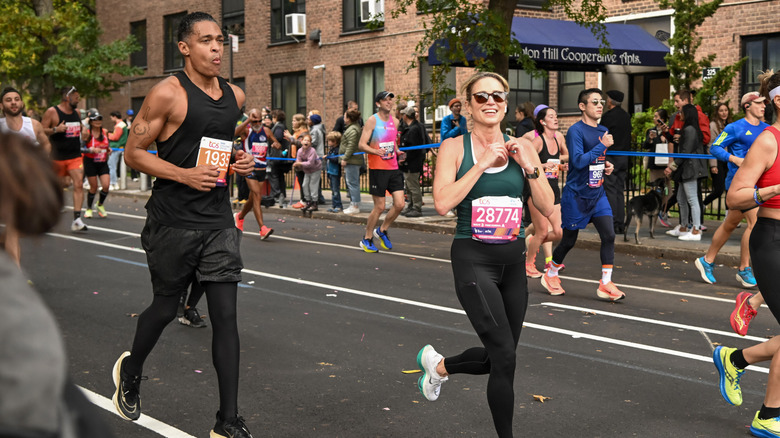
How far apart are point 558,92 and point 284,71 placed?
10126mm

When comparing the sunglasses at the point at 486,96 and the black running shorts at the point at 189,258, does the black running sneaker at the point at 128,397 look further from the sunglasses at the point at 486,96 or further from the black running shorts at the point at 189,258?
the sunglasses at the point at 486,96

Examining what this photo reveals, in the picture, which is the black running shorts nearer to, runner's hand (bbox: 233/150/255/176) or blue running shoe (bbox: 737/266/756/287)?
runner's hand (bbox: 233/150/255/176)

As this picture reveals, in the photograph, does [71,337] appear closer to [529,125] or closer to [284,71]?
[529,125]

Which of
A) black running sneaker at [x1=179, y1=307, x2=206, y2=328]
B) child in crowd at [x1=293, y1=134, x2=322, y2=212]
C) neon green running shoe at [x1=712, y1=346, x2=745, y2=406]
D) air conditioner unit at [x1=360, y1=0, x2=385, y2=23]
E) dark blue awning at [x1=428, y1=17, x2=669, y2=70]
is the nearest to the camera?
neon green running shoe at [x1=712, y1=346, x2=745, y2=406]

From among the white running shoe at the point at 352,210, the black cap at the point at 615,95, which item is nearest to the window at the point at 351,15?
the white running shoe at the point at 352,210

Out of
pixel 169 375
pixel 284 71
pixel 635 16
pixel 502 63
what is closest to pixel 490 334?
pixel 169 375

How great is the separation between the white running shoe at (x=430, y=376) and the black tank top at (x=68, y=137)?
33.7 feet

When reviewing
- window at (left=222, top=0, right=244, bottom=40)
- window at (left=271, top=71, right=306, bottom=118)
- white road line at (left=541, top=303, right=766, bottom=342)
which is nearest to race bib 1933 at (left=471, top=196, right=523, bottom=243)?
white road line at (left=541, top=303, right=766, bottom=342)

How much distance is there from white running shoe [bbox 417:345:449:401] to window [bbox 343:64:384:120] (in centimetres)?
2365

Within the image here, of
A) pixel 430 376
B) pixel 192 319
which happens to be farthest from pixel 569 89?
pixel 430 376

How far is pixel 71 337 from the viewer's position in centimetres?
744

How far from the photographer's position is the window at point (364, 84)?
28766 mm

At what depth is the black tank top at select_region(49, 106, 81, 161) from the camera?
14.2 metres

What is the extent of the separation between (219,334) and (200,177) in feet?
2.77
